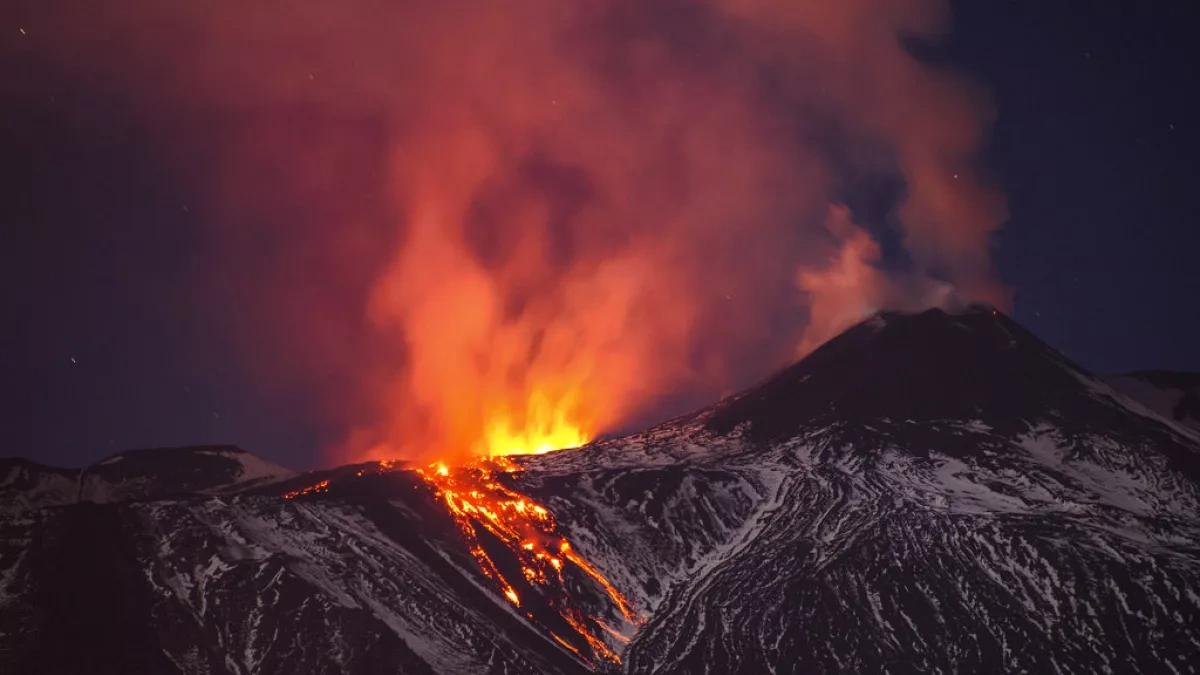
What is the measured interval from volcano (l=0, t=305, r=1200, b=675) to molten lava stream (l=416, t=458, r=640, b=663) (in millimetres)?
433

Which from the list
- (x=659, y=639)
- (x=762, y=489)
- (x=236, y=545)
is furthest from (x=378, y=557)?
(x=762, y=489)

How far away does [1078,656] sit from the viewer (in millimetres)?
117312

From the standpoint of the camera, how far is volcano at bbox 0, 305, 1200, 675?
108m

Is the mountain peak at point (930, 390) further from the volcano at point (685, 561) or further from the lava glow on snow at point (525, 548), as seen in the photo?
the lava glow on snow at point (525, 548)

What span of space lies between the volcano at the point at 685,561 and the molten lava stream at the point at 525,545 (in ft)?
1.42

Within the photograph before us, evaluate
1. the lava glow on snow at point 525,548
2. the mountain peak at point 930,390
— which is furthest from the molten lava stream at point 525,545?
the mountain peak at point 930,390

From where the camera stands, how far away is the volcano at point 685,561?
108188mm

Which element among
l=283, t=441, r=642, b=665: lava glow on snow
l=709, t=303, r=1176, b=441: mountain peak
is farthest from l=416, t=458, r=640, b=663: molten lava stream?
l=709, t=303, r=1176, b=441: mountain peak

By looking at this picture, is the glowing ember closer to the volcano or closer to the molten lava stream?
the volcano

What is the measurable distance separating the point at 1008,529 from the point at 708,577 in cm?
3621

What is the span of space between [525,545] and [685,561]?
1870cm

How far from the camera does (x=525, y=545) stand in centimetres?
13450

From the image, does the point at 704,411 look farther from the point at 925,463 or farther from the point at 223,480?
the point at 223,480

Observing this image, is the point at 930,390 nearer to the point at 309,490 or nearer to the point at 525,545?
the point at 525,545
